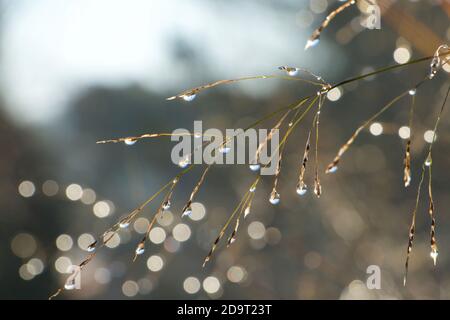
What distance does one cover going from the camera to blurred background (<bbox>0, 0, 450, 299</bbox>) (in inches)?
124

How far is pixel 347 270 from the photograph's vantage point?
10.2 feet

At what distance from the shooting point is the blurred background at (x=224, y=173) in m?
3.15

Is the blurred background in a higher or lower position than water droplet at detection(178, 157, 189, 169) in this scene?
higher

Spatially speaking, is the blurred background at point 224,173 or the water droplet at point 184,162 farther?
the blurred background at point 224,173

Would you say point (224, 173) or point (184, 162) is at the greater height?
point (224, 173)

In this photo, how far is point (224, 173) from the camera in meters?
5.46

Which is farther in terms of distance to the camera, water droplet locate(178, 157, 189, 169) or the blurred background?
the blurred background

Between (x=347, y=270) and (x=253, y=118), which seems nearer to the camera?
(x=347, y=270)

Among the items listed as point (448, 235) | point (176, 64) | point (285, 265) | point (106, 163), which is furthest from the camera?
point (106, 163)

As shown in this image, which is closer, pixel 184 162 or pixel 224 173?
pixel 184 162

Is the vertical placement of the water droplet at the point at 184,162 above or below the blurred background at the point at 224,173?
below
